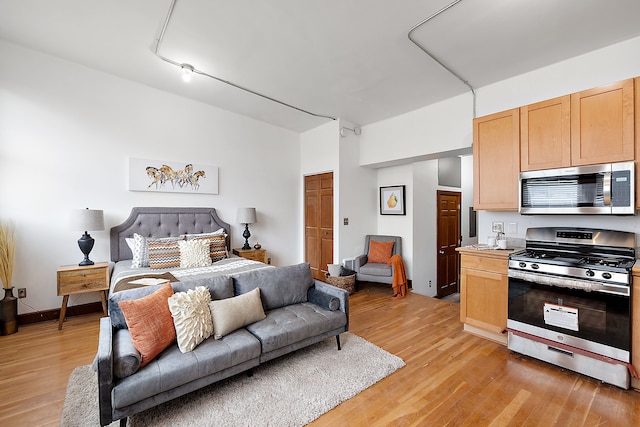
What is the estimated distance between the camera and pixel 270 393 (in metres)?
2.06

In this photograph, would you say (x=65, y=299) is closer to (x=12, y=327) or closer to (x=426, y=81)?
(x=12, y=327)

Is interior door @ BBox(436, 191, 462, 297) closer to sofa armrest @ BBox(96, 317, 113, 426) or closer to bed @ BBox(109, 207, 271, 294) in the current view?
bed @ BBox(109, 207, 271, 294)

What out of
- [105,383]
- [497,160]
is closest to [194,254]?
[105,383]

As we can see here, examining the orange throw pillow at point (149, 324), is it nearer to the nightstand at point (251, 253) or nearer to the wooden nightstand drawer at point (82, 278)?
the wooden nightstand drawer at point (82, 278)

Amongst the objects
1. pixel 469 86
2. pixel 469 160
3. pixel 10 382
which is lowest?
pixel 10 382

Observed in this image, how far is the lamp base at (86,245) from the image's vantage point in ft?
11.0

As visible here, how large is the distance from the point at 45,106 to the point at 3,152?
0.70 m

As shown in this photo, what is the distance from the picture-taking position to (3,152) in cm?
315

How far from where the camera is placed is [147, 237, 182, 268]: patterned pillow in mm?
3537

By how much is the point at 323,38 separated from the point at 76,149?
340 centimetres

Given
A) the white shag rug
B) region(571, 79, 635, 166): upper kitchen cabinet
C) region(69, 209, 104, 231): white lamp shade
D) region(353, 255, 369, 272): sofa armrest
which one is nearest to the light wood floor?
the white shag rug

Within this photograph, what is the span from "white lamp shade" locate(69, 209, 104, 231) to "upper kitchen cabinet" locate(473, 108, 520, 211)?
460 centimetres

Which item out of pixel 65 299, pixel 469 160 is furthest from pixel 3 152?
pixel 469 160

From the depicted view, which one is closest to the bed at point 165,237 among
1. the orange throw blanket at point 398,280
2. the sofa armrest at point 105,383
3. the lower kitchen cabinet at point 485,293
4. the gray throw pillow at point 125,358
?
the gray throw pillow at point 125,358
